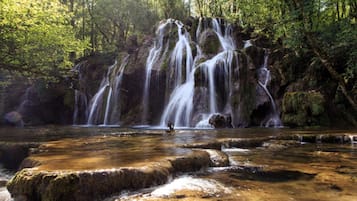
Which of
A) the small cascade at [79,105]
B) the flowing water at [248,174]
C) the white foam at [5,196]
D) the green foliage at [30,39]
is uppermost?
the green foliage at [30,39]

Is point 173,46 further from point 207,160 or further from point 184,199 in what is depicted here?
point 184,199

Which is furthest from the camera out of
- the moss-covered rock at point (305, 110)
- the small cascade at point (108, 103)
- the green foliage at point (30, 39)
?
the small cascade at point (108, 103)

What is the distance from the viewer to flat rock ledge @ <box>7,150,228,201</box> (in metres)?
4.42

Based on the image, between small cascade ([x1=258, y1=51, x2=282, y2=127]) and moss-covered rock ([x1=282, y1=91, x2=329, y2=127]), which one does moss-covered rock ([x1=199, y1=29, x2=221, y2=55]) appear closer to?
small cascade ([x1=258, y1=51, x2=282, y2=127])

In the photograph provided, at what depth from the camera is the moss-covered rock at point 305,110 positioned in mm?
16328

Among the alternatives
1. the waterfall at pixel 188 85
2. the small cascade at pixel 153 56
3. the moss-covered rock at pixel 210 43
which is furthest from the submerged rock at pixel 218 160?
the moss-covered rock at pixel 210 43

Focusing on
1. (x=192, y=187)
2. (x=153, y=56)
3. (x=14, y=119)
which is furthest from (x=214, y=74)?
(x=192, y=187)

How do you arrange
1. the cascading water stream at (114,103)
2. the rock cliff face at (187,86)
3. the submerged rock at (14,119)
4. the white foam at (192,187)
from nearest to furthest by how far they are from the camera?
the white foam at (192,187)
the rock cliff face at (187,86)
the cascading water stream at (114,103)
the submerged rock at (14,119)

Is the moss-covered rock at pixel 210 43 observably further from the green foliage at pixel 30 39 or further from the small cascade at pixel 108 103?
the green foliage at pixel 30 39

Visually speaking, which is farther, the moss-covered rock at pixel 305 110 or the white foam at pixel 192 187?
the moss-covered rock at pixel 305 110

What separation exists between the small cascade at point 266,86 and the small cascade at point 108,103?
10.2 m

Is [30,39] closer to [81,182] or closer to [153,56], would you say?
[81,182]

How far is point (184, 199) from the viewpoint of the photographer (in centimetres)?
452

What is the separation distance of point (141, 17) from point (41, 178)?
3263cm
